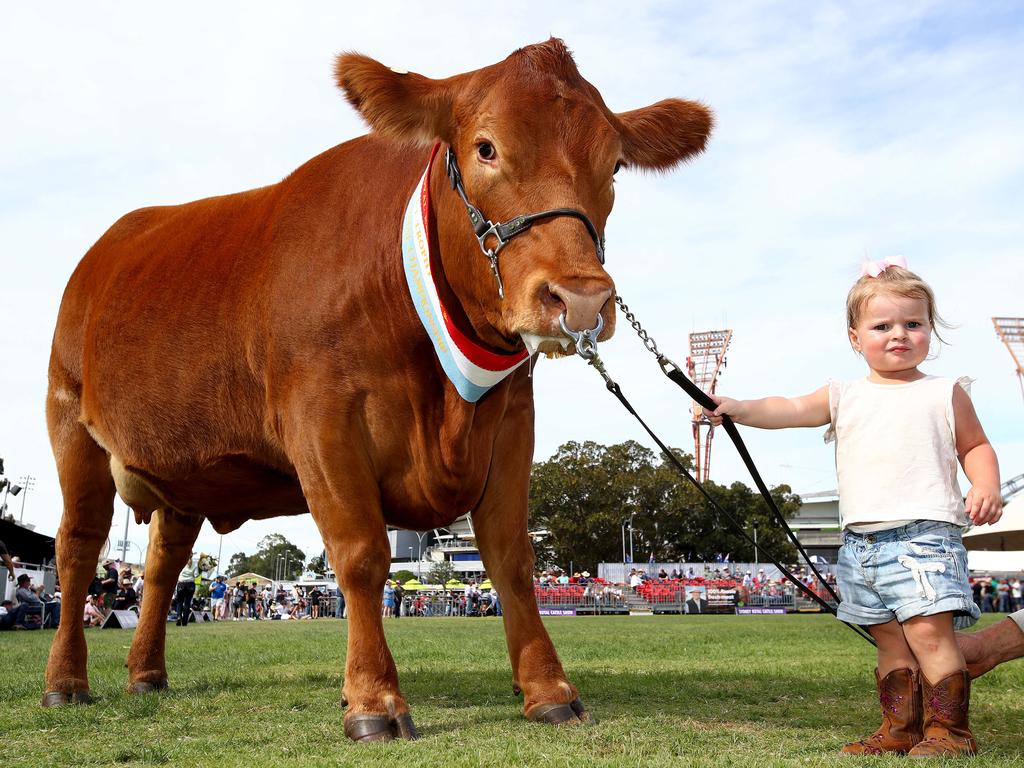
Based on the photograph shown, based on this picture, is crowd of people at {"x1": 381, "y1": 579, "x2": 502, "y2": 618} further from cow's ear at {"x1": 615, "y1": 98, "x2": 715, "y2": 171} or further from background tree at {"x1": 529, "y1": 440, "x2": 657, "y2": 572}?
cow's ear at {"x1": 615, "y1": 98, "x2": 715, "y2": 171}

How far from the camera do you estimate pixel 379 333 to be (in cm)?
422

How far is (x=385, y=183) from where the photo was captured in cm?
472

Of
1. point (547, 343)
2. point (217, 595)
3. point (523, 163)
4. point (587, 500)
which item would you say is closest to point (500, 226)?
point (523, 163)

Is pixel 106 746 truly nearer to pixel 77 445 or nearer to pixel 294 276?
pixel 294 276

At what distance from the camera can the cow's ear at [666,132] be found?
176 inches

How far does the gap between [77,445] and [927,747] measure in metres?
4.92

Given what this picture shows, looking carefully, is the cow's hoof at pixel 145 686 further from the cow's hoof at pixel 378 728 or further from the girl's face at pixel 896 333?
the girl's face at pixel 896 333

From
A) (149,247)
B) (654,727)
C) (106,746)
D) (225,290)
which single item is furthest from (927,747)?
(149,247)

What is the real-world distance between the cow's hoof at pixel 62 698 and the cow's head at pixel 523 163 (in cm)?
325

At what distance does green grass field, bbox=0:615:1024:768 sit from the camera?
329 centimetres

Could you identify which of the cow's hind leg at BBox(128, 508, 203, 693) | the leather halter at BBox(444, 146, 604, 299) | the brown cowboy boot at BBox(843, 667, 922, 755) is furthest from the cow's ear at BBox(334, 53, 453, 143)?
the cow's hind leg at BBox(128, 508, 203, 693)

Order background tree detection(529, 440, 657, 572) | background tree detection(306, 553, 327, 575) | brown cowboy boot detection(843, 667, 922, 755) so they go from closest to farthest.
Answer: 1. brown cowboy boot detection(843, 667, 922, 755)
2. background tree detection(529, 440, 657, 572)
3. background tree detection(306, 553, 327, 575)

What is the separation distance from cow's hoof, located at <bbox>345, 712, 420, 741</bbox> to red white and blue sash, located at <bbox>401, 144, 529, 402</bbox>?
1330 millimetres

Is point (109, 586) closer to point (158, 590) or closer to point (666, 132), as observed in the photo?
point (158, 590)
